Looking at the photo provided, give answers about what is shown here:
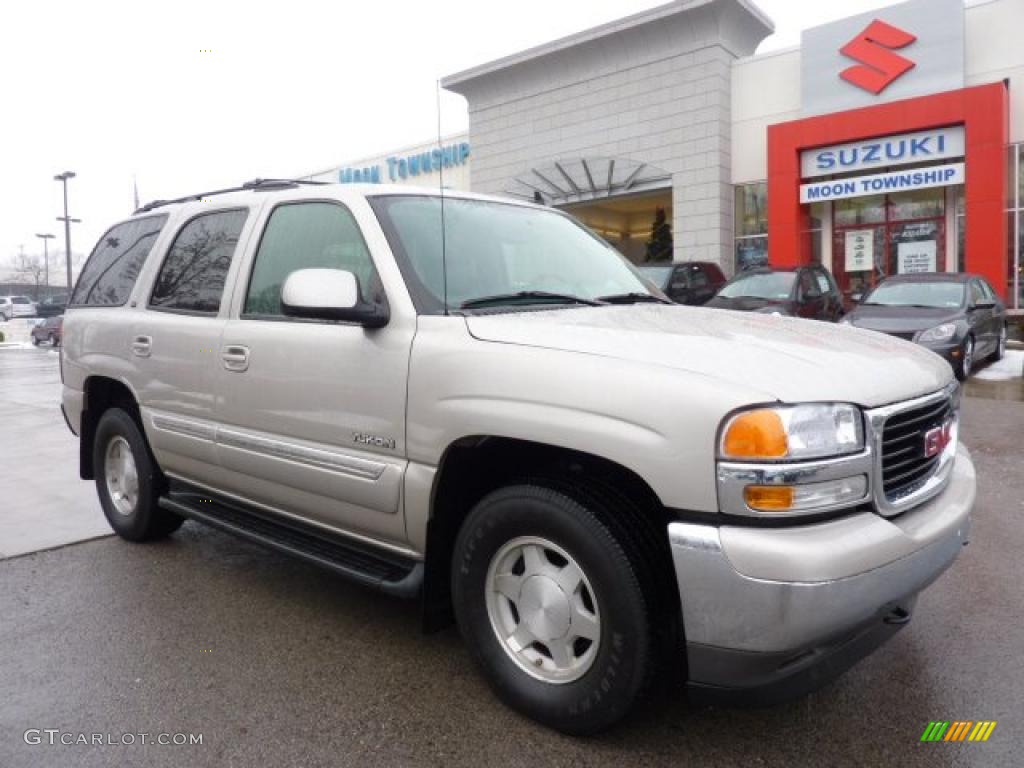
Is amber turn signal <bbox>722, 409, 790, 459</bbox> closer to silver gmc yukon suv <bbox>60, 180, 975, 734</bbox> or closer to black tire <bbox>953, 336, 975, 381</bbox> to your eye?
silver gmc yukon suv <bbox>60, 180, 975, 734</bbox>

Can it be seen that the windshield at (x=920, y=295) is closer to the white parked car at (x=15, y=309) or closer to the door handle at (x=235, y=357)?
the door handle at (x=235, y=357)

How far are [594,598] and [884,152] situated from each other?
18.8 m

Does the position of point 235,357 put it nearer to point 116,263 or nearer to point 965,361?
point 116,263

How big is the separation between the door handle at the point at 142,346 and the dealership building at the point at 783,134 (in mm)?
14560

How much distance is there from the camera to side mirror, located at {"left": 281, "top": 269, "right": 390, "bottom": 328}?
9.89 ft

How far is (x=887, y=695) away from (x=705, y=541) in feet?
3.99

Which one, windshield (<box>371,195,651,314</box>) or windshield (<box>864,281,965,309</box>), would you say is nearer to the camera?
windshield (<box>371,195,651,314</box>)

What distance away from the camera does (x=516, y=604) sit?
2.81 meters

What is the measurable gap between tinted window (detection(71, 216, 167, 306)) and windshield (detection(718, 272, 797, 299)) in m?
9.52

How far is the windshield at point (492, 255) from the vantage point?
3240 millimetres

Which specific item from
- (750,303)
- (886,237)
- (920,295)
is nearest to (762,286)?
(750,303)

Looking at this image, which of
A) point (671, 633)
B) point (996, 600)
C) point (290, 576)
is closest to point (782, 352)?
point (671, 633)

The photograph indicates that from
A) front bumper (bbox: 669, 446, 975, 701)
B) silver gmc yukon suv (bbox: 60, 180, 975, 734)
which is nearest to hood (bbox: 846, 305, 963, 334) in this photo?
silver gmc yukon suv (bbox: 60, 180, 975, 734)

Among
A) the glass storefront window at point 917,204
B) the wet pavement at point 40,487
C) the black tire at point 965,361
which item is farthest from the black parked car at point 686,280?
the wet pavement at point 40,487
